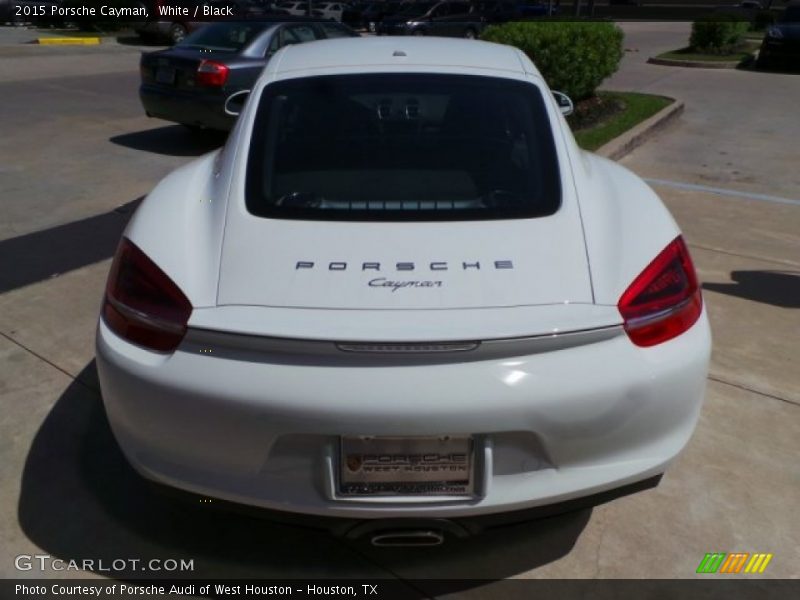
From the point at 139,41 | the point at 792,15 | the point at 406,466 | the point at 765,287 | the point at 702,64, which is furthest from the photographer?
the point at 139,41

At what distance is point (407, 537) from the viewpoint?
2.30 meters

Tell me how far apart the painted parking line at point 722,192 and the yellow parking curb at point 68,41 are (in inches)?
805

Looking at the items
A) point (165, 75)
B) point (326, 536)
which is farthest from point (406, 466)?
point (165, 75)

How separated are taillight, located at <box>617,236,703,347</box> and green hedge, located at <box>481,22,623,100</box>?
25.5 ft

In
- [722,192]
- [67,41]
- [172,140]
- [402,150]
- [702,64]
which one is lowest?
[67,41]

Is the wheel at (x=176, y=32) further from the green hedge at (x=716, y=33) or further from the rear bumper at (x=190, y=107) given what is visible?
the rear bumper at (x=190, y=107)

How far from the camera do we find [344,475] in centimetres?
218

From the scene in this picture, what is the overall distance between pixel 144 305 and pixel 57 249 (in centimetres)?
352

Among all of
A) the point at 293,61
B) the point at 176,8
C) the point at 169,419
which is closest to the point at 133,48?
the point at 176,8

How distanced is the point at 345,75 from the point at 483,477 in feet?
5.93

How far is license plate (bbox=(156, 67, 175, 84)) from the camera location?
896 centimetres

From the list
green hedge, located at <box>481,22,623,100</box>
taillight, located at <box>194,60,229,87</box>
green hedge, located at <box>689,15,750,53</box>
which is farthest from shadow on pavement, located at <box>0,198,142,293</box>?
green hedge, located at <box>689,15,750,53</box>

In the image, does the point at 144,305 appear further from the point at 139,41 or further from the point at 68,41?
the point at 139,41

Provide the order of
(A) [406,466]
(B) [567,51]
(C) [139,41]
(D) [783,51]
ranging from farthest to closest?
(C) [139,41] → (D) [783,51] → (B) [567,51] → (A) [406,466]
